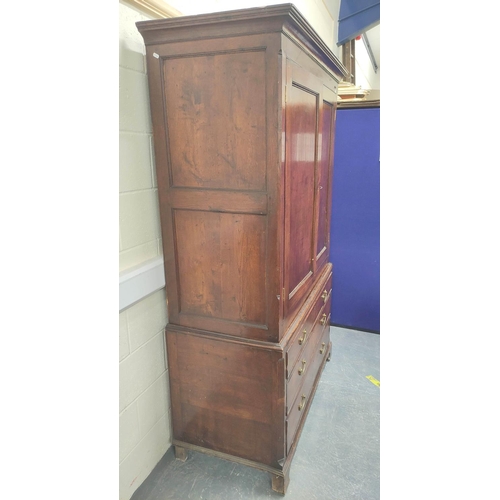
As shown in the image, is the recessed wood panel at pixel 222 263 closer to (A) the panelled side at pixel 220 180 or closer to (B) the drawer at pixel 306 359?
(A) the panelled side at pixel 220 180

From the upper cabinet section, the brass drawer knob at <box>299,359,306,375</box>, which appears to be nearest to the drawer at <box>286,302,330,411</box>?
the brass drawer knob at <box>299,359,306,375</box>

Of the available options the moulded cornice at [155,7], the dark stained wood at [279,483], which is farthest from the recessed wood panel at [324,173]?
the dark stained wood at [279,483]

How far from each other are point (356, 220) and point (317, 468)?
1729 mm

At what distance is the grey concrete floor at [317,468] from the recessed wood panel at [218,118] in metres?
1.29

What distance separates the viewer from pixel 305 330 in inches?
72.7

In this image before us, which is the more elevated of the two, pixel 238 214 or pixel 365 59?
pixel 365 59

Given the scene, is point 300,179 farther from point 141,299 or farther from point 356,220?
point 356,220

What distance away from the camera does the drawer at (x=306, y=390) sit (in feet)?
5.51

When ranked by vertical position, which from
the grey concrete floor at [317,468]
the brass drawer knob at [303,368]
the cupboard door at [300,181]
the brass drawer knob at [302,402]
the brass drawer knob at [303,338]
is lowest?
the grey concrete floor at [317,468]

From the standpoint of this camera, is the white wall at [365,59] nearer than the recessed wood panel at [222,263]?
No

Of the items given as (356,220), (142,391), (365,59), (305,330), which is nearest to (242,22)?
(305,330)

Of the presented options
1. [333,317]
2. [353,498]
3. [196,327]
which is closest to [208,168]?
[196,327]

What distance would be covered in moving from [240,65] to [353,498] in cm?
177

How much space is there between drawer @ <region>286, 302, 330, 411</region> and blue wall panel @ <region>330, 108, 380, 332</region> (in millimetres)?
644
